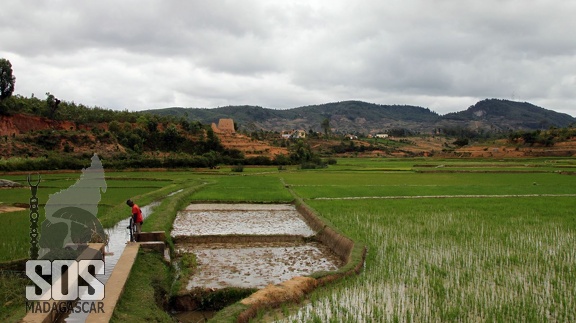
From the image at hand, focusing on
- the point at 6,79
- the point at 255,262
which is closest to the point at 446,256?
the point at 255,262

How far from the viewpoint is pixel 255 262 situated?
1077 cm

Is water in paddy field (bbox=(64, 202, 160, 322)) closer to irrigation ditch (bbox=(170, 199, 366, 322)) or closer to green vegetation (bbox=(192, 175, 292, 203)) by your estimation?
irrigation ditch (bbox=(170, 199, 366, 322))

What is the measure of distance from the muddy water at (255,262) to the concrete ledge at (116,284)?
1321 mm

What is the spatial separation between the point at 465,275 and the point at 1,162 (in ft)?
129

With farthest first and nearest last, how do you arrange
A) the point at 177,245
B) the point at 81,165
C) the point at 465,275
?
the point at 81,165, the point at 177,245, the point at 465,275

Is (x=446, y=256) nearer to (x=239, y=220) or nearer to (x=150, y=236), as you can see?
(x=150, y=236)

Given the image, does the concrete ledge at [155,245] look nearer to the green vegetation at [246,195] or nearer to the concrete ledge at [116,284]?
the concrete ledge at [116,284]

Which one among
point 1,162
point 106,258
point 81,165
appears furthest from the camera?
point 81,165

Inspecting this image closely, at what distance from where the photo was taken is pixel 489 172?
41125mm

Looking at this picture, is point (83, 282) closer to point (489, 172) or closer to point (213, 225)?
point (213, 225)

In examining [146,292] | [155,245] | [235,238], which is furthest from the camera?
[235,238]

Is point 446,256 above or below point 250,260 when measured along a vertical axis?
above

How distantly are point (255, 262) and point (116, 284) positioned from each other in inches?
156

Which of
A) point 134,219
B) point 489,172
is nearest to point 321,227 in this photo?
point 134,219
